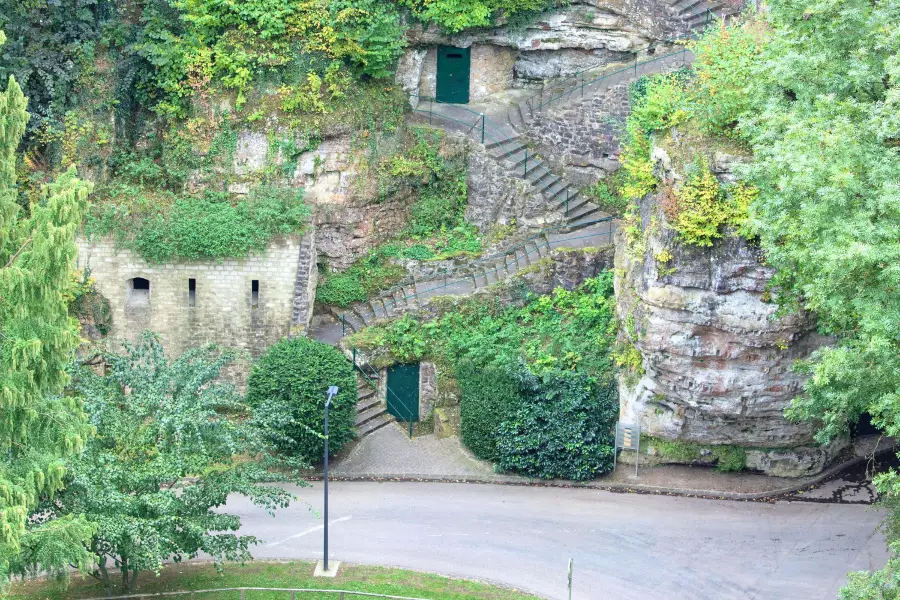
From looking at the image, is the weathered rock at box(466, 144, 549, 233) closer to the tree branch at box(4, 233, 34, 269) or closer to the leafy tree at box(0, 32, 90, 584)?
the leafy tree at box(0, 32, 90, 584)

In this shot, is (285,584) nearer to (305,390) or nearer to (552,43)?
(305,390)

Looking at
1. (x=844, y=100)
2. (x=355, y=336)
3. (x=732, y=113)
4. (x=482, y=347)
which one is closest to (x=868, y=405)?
(x=844, y=100)

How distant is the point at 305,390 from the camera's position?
27.9 m

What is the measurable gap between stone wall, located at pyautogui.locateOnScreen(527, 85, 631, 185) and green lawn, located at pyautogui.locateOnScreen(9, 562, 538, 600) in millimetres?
10707

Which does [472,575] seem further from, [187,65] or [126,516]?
[187,65]

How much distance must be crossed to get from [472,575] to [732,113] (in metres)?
9.32

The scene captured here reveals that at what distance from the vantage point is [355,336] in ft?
99.5

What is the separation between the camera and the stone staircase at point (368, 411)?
97.9ft

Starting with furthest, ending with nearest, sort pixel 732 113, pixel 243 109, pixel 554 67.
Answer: pixel 554 67, pixel 243 109, pixel 732 113

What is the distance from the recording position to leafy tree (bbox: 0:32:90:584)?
62.1 feet

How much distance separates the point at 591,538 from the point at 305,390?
20.2ft

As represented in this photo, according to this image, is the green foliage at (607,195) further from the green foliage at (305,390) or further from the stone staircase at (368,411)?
the green foliage at (305,390)

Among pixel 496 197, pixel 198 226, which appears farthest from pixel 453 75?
pixel 198 226

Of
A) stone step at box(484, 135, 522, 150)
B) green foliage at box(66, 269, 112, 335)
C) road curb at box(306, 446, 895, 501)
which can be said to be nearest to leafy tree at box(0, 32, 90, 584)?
road curb at box(306, 446, 895, 501)
